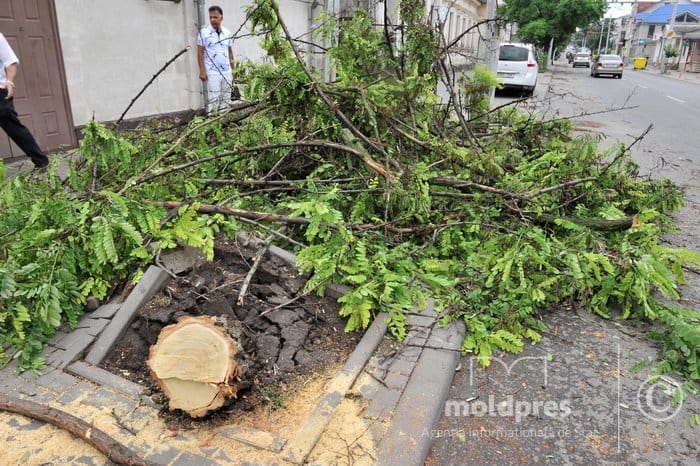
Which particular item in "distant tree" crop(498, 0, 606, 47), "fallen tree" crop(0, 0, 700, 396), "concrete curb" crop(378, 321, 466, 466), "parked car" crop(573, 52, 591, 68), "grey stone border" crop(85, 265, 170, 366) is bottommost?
"concrete curb" crop(378, 321, 466, 466)

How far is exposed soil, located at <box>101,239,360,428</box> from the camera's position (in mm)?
2818

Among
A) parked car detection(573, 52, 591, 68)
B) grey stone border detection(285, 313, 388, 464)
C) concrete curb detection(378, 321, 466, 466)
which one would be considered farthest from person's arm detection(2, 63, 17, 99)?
parked car detection(573, 52, 591, 68)

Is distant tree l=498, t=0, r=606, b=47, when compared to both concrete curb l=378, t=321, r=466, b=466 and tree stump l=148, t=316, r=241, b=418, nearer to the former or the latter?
concrete curb l=378, t=321, r=466, b=466

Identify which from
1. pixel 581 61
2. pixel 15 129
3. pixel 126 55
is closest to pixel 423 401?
pixel 15 129

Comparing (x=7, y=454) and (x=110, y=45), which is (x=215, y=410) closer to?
(x=7, y=454)

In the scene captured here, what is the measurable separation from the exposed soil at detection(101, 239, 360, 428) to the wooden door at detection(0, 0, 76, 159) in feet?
13.9

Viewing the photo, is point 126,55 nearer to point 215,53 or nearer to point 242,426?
point 215,53

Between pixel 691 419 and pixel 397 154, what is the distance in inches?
123

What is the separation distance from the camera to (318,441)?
2463 mm

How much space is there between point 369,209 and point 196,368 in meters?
2.17

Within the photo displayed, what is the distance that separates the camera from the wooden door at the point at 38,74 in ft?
21.9

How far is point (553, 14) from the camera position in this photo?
42625 millimetres

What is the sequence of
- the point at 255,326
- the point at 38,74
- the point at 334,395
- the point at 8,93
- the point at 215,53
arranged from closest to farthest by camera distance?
the point at 334,395
the point at 255,326
the point at 8,93
the point at 38,74
the point at 215,53

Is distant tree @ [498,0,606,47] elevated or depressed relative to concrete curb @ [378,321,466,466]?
elevated
